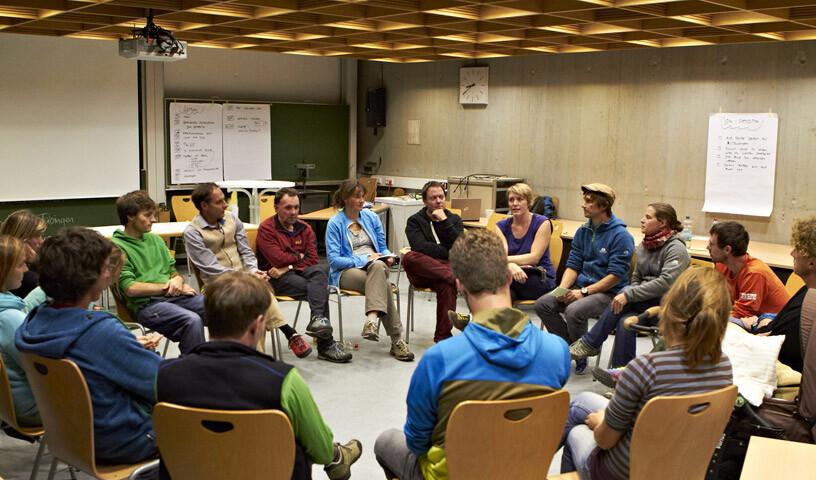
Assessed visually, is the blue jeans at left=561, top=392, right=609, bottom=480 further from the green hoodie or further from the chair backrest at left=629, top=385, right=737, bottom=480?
the green hoodie

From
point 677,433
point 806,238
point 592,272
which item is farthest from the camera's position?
point 592,272

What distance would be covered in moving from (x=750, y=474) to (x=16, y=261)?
2678 millimetres

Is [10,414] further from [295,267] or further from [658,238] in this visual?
[658,238]

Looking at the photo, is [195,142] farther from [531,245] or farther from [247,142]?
[531,245]

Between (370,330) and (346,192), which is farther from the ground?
(346,192)

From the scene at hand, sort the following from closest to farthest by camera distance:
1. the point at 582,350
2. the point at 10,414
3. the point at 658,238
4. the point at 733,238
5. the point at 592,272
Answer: the point at 10,414, the point at 733,238, the point at 658,238, the point at 582,350, the point at 592,272

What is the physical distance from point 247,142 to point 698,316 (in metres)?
7.95

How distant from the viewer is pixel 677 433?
2.37 m

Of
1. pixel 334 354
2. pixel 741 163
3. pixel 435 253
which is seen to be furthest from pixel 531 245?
pixel 741 163

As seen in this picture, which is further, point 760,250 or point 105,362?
point 760,250

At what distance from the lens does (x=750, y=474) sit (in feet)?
7.34

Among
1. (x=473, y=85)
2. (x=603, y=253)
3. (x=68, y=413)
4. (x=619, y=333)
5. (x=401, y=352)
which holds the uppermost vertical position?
(x=473, y=85)

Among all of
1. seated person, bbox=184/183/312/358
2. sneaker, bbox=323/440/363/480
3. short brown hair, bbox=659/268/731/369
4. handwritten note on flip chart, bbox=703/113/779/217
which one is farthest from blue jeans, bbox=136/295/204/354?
handwritten note on flip chart, bbox=703/113/779/217

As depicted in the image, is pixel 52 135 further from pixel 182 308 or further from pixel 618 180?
pixel 618 180
